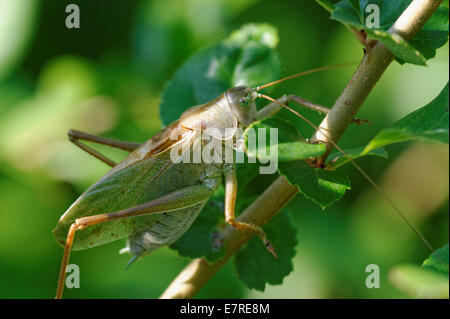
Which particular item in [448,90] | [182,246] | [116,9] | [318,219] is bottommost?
[182,246]

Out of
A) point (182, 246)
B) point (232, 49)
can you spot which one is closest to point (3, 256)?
point (182, 246)

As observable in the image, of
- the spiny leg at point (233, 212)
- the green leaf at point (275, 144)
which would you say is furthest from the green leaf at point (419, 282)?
the spiny leg at point (233, 212)

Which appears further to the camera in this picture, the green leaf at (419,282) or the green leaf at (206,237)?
the green leaf at (206,237)

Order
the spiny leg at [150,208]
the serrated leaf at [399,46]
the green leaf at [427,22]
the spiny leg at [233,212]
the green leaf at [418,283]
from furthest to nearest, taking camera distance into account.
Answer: the spiny leg at [150,208] < the spiny leg at [233,212] < the green leaf at [427,22] < the serrated leaf at [399,46] < the green leaf at [418,283]

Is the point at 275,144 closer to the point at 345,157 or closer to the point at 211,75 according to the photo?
the point at 345,157

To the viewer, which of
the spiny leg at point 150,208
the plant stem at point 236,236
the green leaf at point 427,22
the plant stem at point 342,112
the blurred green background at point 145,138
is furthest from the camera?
the blurred green background at point 145,138

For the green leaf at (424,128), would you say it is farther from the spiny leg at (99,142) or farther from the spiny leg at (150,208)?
the spiny leg at (99,142)

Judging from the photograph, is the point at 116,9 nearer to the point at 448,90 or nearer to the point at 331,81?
the point at 331,81
